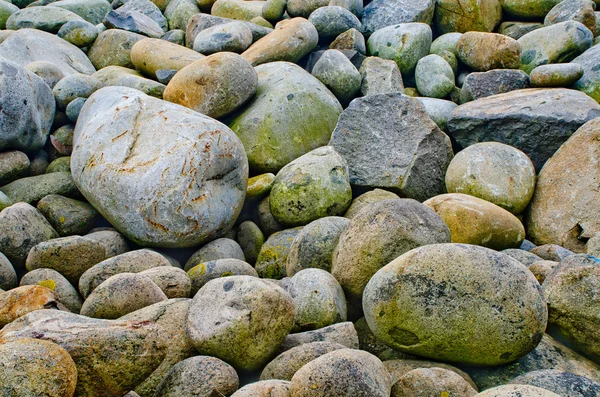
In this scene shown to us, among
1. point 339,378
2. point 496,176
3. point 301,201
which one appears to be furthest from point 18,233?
point 496,176

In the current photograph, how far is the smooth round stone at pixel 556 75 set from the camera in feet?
28.0

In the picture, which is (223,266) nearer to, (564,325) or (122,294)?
(122,294)

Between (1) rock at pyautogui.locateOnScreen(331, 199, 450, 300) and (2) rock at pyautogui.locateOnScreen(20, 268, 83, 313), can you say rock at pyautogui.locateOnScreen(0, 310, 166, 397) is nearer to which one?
(2) rock at pyautogui.locateOnScreen(20, 268, 83, 313)

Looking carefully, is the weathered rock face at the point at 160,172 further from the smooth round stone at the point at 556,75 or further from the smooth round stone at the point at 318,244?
the smooth round stone at the point at 556,75

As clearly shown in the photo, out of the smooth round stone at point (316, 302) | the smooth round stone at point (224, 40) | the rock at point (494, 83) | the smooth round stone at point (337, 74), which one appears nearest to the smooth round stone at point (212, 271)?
the smooth round stone at point (316, 302)

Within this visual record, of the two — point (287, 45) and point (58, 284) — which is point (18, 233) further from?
point (287, 45)

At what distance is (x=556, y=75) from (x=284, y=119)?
3.87 metres

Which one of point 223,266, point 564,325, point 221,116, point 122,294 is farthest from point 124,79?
point 564,325

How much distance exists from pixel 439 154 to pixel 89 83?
5.10 meters

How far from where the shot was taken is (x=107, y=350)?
354 centimetres

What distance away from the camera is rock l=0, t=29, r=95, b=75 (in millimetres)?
9938

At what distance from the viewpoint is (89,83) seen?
29.2 feet

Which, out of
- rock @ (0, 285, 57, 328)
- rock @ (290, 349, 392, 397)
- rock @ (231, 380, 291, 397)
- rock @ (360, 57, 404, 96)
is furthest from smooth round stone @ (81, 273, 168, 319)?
rock @ (360, 57, 404, 96)

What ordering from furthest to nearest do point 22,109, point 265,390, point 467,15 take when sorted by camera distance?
point 467,15, point 22,109, point 265,390
